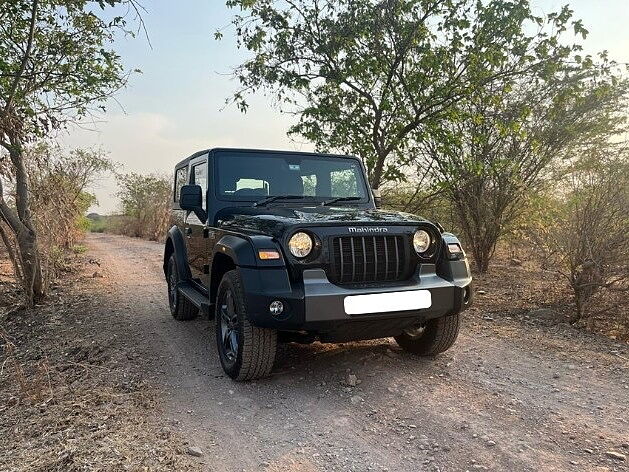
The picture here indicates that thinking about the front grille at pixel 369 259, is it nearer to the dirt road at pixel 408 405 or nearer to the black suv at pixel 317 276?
the black suv at pixel 317 276

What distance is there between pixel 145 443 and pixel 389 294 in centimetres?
180

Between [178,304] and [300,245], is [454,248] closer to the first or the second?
[300,245]

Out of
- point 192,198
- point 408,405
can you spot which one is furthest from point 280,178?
point 408,405

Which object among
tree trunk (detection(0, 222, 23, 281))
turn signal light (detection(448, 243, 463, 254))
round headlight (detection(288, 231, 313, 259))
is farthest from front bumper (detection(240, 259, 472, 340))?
tree trunk (detection(0, 222, 23, 281))

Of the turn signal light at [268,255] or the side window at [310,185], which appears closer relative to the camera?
the turn signal light at [268,255]

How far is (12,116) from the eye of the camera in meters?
5.62

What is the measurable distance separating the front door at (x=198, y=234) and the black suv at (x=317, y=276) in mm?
146

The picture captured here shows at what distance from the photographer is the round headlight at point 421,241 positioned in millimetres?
3652

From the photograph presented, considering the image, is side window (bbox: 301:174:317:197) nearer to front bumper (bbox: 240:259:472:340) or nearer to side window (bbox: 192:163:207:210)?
side window (bbox: 192:163:207:210)

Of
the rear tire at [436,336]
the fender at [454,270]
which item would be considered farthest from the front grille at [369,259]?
the rear tire at [436,336]

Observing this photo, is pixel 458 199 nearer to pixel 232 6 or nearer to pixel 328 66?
pixel 328 66

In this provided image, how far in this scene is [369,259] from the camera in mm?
3469

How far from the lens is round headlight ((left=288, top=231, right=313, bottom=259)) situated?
3336mm

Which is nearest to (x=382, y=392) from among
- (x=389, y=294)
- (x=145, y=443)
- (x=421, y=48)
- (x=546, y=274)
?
(x=389, y=294)
